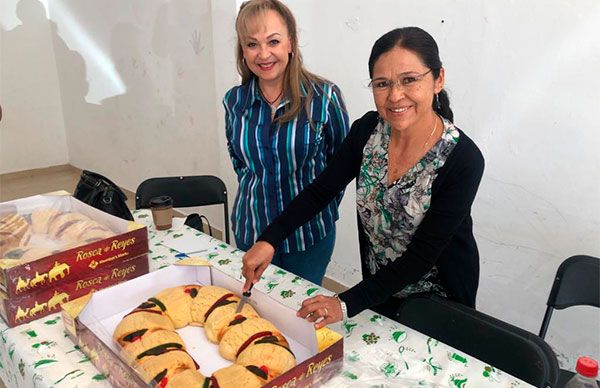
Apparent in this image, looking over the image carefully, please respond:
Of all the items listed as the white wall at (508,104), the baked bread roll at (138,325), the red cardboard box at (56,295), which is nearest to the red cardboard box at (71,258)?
the red cardboard box at (56,295)

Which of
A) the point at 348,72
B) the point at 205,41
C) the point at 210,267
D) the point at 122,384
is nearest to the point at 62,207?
the point at 210,267

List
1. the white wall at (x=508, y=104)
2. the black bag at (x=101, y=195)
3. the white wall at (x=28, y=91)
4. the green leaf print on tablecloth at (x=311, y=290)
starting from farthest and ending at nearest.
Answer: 1. the white wall at (x=28, y=91)
2. the white wall at (x=508, y=104)
3. the black bag at (x=101, y=195)
4. the green leaf print on tablecloth at (x=311, y=290)

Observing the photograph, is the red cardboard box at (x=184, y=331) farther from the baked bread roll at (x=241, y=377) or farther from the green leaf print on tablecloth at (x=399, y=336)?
the green leaf print on tablecloth at (x=399, y=336)

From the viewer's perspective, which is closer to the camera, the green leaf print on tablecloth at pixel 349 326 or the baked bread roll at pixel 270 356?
the baked bread roll at pixel 270 356

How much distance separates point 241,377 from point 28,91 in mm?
4591

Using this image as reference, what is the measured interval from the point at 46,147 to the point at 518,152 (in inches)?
173

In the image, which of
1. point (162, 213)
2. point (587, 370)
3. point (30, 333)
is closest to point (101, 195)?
point (162, 213)

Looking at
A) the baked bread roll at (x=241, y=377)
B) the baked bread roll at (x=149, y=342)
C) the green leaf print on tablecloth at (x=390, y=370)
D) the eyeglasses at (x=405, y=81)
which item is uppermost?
the eyeglasses at (x=405, y=81)

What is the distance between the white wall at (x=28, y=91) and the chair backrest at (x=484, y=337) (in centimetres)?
449

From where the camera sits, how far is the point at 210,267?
3.88 feet

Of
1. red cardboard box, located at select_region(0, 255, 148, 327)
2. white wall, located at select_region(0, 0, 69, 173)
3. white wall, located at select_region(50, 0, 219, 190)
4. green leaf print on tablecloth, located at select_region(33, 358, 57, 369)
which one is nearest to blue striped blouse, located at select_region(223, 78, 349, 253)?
red cardboard box, located at select_region(0, 255, 148, 327)

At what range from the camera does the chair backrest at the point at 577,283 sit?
4.76ft

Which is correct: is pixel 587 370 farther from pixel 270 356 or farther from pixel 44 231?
pixel 44 231

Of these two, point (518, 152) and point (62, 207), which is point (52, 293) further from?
point (518, 152)
